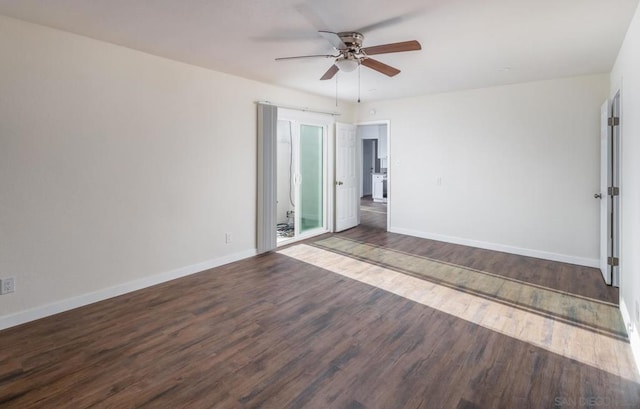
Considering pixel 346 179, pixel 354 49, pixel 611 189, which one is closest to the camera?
pixel 354 49

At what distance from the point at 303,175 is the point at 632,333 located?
4.70m

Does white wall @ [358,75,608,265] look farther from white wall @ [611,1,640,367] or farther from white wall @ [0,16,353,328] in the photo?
white wall @ [0,16,353,328]

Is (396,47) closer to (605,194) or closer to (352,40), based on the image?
(352,40)

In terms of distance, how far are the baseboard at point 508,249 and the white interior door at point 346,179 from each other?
102cm

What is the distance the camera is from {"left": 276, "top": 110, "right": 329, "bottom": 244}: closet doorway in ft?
19.4

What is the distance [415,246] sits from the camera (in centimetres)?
553

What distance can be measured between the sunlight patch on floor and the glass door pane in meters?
1.86

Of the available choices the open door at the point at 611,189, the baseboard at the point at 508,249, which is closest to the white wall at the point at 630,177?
the open door at the point at 611,189

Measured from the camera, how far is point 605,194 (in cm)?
387

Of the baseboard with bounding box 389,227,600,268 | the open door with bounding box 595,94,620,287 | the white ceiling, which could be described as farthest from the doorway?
the white ceiling

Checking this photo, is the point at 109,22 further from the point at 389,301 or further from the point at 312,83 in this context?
the point at 389,301

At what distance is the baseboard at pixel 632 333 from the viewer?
229cm

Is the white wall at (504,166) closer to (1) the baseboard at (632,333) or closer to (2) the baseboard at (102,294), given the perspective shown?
(1) the baseboard at (632,333)

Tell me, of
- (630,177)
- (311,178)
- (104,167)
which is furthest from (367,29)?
→ (311,178)
